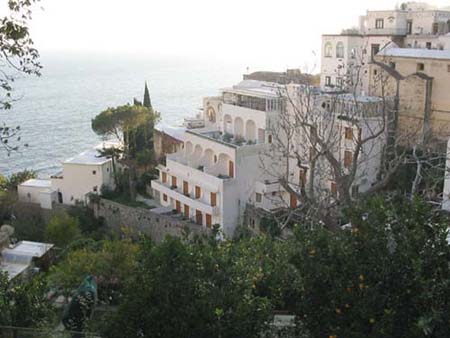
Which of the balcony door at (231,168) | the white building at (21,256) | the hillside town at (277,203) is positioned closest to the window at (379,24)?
the hillside town at (277,203)

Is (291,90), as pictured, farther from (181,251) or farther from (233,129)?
(181,251)

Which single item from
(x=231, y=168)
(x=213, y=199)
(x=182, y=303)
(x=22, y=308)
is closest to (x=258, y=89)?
(x=231, y=168)

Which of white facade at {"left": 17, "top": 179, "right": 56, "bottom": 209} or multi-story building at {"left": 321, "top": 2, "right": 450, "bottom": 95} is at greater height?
Result: multi-story building at {"left": 321, "top": 2, "right": 450, "bottom": 95}

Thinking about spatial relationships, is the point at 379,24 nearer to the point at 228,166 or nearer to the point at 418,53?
the point at 418,53

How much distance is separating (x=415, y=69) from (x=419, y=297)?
2098 centimetres

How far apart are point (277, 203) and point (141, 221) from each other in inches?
329

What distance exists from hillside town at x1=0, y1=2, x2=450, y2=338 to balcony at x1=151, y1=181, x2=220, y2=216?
3.6 inches

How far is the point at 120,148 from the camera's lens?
34.6 metres

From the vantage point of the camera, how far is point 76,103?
84125 millimetres

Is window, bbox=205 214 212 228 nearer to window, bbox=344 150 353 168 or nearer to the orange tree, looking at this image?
window, bbox=344 150 353 168

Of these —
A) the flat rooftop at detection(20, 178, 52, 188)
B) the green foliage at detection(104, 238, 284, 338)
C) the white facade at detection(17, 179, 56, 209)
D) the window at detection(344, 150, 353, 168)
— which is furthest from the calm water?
the green foliage at detection(104, 238, 284, 338)

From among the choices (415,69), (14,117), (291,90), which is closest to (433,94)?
(415,69)

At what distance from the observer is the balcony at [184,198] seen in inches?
1024

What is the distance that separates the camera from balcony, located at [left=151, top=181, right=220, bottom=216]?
26000mm
